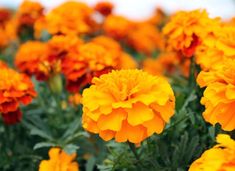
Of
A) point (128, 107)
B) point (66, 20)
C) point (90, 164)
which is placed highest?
point (66, 20)

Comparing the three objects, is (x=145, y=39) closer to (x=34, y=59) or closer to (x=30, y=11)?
(x=30, y=11)

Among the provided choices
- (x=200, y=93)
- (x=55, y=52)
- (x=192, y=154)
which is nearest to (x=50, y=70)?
(x=55, y=52)

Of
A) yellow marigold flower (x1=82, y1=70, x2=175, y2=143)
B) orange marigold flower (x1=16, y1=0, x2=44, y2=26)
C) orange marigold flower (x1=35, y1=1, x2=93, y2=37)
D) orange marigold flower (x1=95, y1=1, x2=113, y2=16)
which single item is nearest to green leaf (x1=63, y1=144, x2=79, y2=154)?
yellow marigold flower (x1=82, y1=70, x2=175, y2=143)

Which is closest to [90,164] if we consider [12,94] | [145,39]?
[12,94]

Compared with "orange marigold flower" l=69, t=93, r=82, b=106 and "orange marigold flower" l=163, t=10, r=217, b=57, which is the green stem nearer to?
"orange marigold flower" l=163, t=10, r=217, b=57

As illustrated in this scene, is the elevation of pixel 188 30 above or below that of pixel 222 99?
above

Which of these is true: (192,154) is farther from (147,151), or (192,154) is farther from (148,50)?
(148,50)
